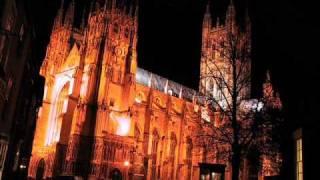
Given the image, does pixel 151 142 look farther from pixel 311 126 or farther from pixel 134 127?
pixel 311 126

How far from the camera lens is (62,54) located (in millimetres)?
59719

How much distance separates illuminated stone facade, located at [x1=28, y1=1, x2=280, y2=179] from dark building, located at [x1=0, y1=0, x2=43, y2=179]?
1983cm

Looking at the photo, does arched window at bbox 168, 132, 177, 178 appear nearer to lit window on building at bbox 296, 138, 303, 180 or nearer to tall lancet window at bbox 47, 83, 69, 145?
tall lancet window at bbox 47, 83, 69, 145

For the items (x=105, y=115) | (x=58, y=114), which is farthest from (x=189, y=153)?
(x=58, y=114)

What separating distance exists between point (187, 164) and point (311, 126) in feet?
162

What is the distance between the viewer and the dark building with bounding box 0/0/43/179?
16.4 metres

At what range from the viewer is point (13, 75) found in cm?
2027

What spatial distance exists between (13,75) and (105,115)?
28.5m

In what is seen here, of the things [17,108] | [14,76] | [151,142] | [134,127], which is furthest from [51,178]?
[14,76]

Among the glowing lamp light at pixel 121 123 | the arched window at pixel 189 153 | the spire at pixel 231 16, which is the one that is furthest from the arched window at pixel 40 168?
the spire at pixel 231 16

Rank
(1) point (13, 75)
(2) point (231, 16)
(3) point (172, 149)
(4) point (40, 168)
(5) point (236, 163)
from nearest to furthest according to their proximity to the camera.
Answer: (1) point (13, 75) < (5) point (236, 163) < (4) point (40, 168) < (3) point (172, 149) < (2) point (231, 16)

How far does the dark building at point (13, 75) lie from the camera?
16350 mm

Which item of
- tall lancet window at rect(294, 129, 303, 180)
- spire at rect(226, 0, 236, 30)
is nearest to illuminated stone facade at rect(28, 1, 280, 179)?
spire at rect(226, 0, 236, 30)

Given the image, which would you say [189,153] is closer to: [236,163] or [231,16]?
[231,16]
